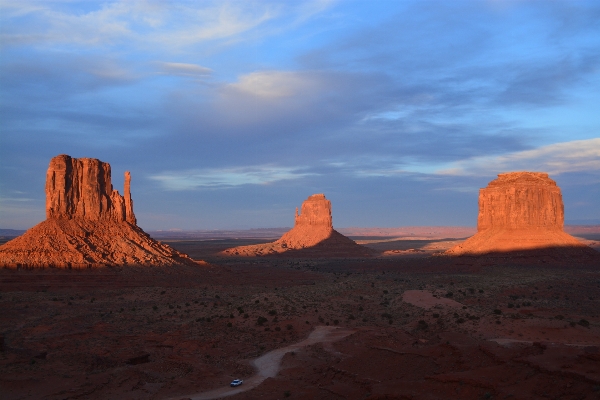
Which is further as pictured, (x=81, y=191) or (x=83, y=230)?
(x=81, y=191)

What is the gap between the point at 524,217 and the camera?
77.6m

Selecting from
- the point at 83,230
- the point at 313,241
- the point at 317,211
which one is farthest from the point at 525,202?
the point at 317,211

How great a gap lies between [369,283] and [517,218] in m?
35.8

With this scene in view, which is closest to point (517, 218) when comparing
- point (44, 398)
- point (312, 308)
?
point (312, 308)

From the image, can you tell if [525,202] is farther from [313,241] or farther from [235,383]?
[235,383]

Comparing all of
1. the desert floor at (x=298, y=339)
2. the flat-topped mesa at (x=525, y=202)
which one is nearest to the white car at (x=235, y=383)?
the desert floor at (x=298, y=339)

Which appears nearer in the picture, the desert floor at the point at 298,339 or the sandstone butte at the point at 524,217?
the desert floor at the point at 298,339

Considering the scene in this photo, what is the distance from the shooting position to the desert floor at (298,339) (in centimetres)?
1797

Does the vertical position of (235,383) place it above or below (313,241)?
below

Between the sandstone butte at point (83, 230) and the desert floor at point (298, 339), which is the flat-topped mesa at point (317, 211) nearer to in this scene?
the sandstone butte at point (83, 230)

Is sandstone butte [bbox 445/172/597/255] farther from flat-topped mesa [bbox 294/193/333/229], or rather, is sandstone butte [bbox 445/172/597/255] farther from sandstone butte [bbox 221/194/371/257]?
flat-topped mesa [bbox 294/193/333/229]

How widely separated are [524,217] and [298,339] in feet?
191

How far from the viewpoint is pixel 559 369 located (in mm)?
16156

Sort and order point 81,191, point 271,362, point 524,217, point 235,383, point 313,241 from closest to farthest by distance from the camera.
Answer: point 235,383 → point 271,362 → point 81,191 → point 524,217 → point 313,241
